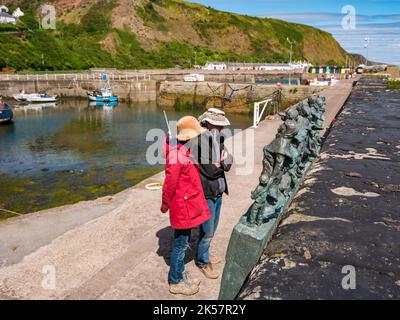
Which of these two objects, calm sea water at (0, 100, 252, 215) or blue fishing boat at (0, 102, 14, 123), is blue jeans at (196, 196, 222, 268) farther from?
blue fishing boat at (0, 102, 14, 123)

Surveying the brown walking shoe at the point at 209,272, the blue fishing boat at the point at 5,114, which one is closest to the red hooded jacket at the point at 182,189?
→ the brown walking shoe at the point at 209,272

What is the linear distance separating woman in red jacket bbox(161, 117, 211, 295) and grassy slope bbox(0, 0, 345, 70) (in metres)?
60.0

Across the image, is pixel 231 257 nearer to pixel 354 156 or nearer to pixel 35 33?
pixel 354 156

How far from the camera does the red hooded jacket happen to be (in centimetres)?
360

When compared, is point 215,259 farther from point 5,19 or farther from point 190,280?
point 5,19

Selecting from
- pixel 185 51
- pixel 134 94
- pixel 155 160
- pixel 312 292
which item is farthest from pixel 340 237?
pixel 185 51

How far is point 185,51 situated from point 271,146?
97695mm

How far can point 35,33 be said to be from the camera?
231 ft

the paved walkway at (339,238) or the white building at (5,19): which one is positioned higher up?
the white building at (5,19)

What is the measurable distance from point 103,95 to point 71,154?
24.0m

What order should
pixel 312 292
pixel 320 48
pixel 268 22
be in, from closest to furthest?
pixel 312 292 → pixel 268 22 → pixel 320 48

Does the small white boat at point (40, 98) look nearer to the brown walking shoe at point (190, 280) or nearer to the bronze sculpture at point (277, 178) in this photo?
the brown walking shoe at point (190, 280)

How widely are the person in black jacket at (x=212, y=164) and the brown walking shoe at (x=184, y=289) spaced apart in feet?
1.16

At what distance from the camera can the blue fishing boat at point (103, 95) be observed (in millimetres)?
41844
